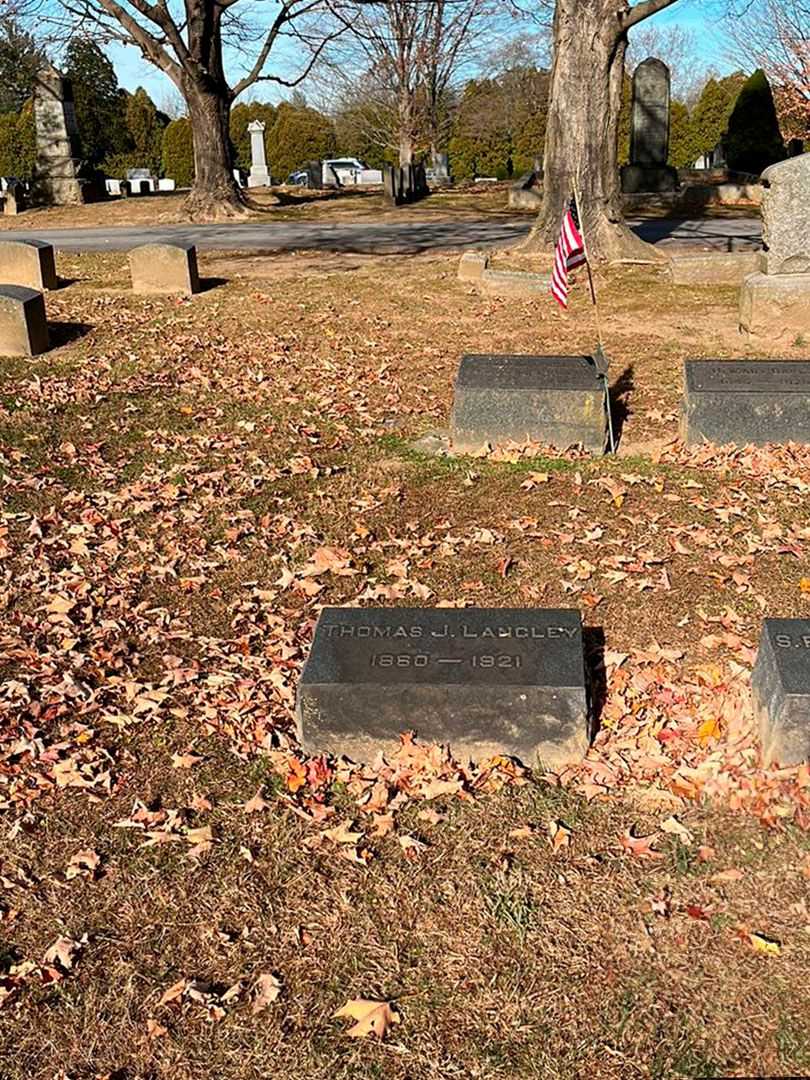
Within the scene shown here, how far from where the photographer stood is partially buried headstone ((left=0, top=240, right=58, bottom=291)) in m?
13.6

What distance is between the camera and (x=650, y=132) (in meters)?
24.0

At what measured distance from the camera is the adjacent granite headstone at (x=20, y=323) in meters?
10.5

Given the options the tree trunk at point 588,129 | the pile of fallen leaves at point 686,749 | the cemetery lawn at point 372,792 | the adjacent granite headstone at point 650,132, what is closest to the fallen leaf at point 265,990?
the cemetery lawn at point 372,792

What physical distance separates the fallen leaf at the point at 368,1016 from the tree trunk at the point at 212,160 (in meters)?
22.8

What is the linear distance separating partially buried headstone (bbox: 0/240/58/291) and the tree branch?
8949mm

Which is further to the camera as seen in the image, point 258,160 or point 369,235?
point 258,160

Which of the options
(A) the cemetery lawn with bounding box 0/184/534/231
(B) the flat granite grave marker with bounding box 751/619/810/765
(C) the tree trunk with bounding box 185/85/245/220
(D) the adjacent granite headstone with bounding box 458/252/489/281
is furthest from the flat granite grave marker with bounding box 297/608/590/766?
(C) the tree trunk with bounding box 185/85/245/220

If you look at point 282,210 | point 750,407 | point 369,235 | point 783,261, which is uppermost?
point 282,210

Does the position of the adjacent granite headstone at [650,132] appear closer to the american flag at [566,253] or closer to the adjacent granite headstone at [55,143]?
the adjacent granite headstone at [55,143]

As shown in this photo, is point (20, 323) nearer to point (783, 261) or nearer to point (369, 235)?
point (783, 261)

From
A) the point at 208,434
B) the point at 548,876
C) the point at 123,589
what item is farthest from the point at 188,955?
the point at 208,434

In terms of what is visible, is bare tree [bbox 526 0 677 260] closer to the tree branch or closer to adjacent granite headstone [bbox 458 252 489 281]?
the tree branch

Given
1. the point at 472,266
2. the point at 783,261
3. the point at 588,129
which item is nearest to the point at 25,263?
the point at 472,266

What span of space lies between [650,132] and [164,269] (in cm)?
1559
